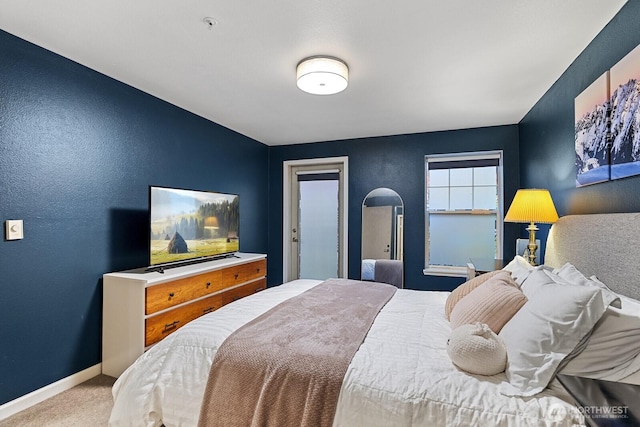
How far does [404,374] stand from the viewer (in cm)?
128

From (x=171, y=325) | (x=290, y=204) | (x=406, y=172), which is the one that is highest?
(x=406, y=172)

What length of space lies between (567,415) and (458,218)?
11.0ft

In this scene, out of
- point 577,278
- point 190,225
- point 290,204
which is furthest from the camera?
point 290,204

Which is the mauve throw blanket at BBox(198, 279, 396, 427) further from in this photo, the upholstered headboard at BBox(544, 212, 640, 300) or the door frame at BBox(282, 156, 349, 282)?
the door frame at BBox(282, 156, 349, 282)

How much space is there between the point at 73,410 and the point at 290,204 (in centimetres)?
347

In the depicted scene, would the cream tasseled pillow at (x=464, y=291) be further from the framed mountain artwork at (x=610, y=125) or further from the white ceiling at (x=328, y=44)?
the white ceiling at (x=328, y=44)

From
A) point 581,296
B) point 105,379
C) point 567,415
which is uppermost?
point 581,296

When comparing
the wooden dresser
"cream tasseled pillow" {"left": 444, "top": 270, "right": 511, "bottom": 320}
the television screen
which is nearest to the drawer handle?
the wooden dresser

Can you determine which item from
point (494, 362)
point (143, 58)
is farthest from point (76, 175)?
point (494, 362)

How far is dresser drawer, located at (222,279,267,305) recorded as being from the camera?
3.30 meters

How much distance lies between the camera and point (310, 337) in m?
1.58

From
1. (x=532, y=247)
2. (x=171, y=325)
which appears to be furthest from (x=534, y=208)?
(x=171, y=325)

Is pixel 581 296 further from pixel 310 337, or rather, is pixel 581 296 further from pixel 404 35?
pixel 404 35

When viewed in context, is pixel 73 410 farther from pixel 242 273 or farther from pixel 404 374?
pixel 404 374
